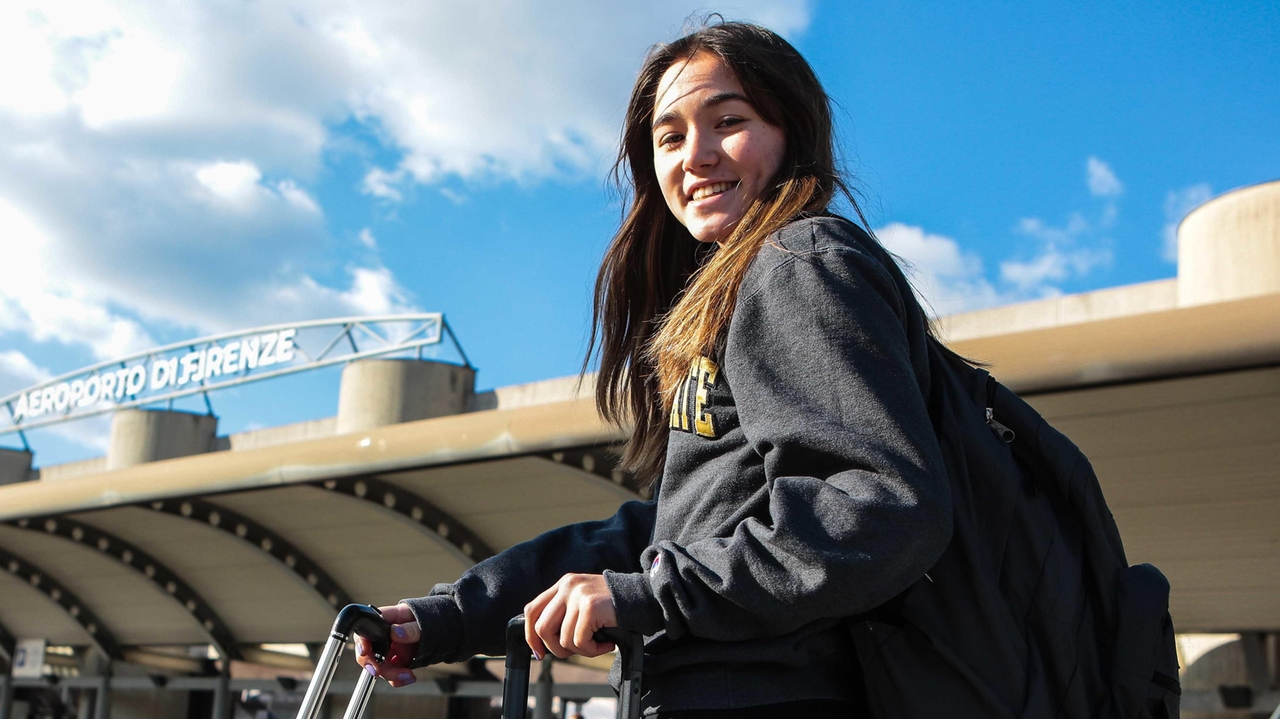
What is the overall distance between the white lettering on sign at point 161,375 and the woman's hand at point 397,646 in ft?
69.7

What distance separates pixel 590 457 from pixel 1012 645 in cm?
742

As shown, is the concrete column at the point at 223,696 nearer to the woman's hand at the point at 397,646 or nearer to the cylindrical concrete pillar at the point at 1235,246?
the cylindrical concrete pillar at the point at 1235,246

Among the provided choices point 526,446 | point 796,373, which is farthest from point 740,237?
point 526,446

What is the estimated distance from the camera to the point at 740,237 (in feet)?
6.04

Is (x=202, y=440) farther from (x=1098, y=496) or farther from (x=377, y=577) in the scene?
(x=1098, y=496)

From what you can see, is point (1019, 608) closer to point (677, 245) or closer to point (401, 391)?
point (677, 245)

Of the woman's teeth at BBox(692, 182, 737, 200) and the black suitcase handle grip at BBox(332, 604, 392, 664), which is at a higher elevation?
the woman's teeth at BBox(692, 182, 737, 200)

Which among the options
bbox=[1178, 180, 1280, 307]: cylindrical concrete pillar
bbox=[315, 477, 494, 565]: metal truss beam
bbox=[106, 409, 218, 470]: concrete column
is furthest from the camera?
bbox=[106, 409, 218, 470]: concrete column

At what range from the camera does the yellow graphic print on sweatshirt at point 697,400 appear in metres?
1.79

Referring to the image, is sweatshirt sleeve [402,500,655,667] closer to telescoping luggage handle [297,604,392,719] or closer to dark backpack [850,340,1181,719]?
telescoping luggage handle [297,604,392,719]

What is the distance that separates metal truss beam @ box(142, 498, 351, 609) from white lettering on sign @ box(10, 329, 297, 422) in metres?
9.46

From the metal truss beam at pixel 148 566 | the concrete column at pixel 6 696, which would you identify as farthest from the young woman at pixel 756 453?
the concrete column at pixel 6 696

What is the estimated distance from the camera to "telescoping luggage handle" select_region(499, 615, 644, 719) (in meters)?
1.56

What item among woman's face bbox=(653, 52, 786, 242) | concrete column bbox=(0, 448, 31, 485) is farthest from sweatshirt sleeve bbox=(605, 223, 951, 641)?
concrete column bbox=(0, 448, 31, 485)
